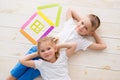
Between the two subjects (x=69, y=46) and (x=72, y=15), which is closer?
(x=69, y=46)

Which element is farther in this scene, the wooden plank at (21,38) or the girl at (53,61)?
the wooden plank at (21,38)

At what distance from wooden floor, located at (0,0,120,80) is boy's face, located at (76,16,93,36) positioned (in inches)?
4.0

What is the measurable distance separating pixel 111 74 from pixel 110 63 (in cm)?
6

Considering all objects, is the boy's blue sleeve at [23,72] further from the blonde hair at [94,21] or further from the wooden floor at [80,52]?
the blonde hair at [94,21]

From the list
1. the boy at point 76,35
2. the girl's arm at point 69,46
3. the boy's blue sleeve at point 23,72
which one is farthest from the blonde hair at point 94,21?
the boy's blue sleeve at point 23,72

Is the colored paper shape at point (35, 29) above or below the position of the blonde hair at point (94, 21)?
below

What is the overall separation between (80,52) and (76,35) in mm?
98

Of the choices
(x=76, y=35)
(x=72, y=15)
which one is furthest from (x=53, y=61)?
(x=72, y=15)

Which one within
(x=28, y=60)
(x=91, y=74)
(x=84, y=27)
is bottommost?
(x=91, y=74)

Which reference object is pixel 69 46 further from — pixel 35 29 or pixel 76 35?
pixel 35 29

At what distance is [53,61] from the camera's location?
135cm

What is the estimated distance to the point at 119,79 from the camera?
1.39 meters

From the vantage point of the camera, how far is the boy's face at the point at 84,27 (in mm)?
1364

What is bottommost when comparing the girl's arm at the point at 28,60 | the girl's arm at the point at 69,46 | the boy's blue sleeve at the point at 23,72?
the boy's blue sleeve at the point at 23,72
